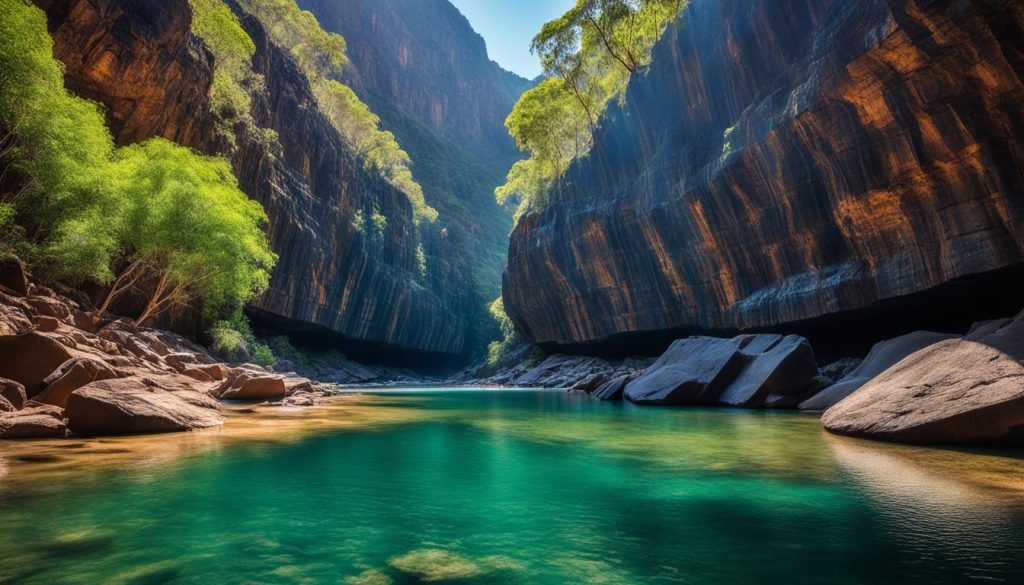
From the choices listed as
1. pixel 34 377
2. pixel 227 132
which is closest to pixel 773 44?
pixel 34 377

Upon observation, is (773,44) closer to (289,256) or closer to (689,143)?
(689,143)

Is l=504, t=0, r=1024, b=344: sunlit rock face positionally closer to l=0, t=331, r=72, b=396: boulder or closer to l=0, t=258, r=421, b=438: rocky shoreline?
l=0, t=258, r=421, b=438: rocky shoreline

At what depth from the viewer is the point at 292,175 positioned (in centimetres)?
3691

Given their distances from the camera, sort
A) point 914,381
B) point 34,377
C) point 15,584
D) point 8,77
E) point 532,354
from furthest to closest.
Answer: point 532,354 < point 8,77 < point 34,377 < point 914,381 < point 15,584

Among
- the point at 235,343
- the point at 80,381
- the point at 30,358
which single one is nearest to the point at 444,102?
the point at 235,343

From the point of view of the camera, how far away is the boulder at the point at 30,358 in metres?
8.76

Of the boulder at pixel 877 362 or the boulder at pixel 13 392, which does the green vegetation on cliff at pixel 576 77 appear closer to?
the boulder at pixel 877 362

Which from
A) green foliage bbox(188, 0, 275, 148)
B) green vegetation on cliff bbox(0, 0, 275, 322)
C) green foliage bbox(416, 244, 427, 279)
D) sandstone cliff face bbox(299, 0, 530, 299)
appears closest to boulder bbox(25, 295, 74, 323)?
green vegetation on cliff bbox(0, 0, 275, 322)

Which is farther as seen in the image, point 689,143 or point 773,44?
point 689,143

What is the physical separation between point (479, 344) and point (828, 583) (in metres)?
66.8

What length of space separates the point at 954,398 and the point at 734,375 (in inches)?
364

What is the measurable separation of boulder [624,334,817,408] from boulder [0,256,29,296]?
17813 mm

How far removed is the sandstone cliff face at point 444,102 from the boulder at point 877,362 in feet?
193

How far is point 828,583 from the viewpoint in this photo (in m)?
2.84
